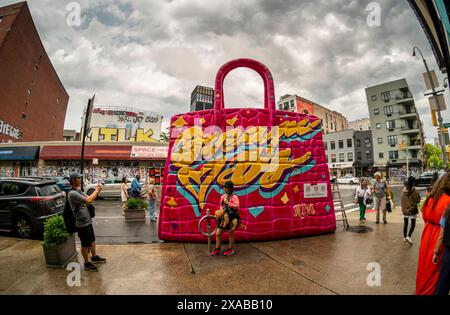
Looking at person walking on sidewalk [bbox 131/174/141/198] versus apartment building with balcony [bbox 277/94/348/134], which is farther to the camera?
apartment building with balcony [bbox 277/94/348/134]

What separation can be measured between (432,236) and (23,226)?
31.2ft

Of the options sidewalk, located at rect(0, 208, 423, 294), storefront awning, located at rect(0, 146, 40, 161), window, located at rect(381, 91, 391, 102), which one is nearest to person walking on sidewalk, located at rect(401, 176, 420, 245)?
sidewalk, located at rect(0, 208, 423, 294)

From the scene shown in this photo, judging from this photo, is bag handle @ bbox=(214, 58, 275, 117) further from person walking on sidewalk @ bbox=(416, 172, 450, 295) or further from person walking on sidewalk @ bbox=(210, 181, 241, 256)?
person walking on sidewalk @ bbox=(416, 172, 450, 295)

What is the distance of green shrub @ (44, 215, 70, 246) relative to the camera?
14.6 feet

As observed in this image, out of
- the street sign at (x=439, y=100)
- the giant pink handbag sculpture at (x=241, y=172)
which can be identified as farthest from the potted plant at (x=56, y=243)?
the street sign at (x=439, y=100)

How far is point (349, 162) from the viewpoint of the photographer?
170 feet

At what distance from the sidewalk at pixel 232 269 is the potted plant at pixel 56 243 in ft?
0.63

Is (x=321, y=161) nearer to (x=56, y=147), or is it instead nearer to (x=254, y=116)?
(x=254, y=116)

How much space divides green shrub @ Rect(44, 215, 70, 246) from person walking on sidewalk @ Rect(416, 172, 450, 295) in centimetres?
611

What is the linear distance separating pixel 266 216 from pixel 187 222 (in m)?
2.10

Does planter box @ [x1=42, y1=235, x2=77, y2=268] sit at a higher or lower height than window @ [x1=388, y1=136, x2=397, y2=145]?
lower

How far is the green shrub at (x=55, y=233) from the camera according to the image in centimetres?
445

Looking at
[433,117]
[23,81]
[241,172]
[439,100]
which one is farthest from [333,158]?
[23,81]

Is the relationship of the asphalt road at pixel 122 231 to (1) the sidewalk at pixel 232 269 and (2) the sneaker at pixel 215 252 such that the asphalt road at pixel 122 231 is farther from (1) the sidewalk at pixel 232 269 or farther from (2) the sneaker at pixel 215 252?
(2) the sneaker at pixel 215 252
